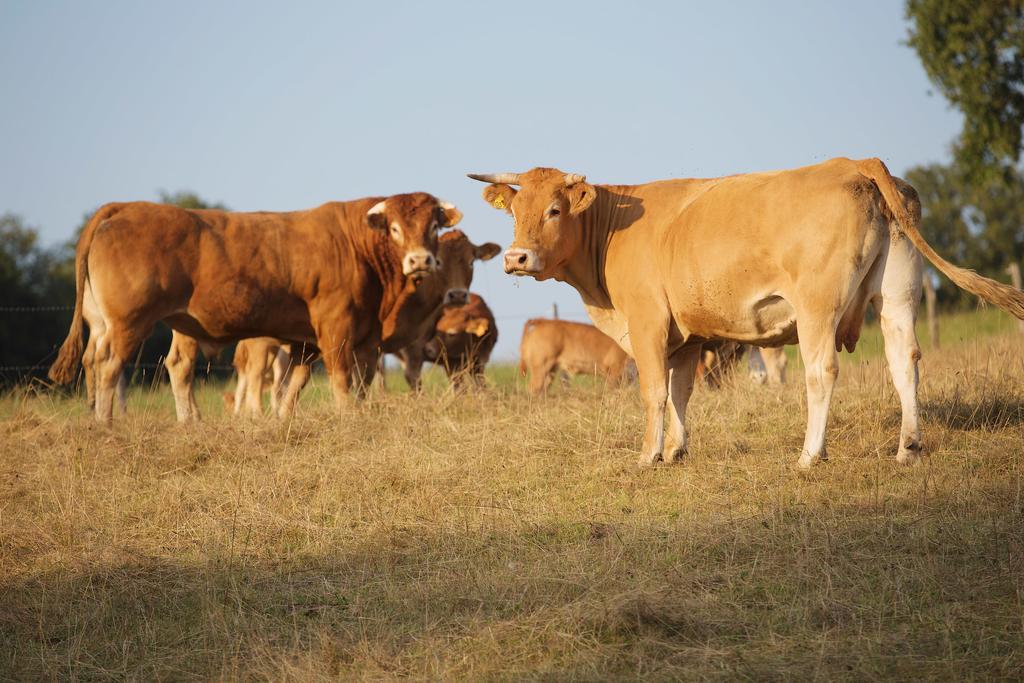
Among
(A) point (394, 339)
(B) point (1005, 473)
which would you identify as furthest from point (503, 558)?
(A) point (394, 339)

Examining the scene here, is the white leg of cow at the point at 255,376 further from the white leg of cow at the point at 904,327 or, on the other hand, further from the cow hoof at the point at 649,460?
the white leg of cow at the point at 904,327

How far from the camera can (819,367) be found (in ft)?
26.0

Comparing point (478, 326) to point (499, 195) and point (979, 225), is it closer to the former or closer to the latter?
point (499, 195)

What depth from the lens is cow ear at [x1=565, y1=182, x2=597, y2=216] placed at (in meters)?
9.41

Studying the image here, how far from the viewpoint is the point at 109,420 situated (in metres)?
11.4

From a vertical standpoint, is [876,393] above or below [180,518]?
above

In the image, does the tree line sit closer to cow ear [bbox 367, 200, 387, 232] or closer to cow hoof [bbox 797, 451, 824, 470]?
cow hoof [bbox 797, 451, 824, 470]

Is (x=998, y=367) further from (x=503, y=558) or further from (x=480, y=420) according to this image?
(x=503, y=558)

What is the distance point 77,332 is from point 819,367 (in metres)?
7.75

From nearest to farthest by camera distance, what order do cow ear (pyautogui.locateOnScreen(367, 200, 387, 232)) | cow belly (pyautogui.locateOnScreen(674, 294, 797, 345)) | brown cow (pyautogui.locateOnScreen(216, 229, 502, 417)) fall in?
cow belly (pyautogui.locateOnScreen(674, 294, 797, 345)) → cow ear (pyautogui.locateOnScreen(367, 200, 387, 232)) → brown cow (pyautogui.locateOnScreen(216, 229, 502, 417))

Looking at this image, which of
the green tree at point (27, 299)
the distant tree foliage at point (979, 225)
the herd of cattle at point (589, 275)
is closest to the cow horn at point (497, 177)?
the herd of cattle at point (589, 275)

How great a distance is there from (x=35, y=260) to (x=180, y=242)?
3260cm

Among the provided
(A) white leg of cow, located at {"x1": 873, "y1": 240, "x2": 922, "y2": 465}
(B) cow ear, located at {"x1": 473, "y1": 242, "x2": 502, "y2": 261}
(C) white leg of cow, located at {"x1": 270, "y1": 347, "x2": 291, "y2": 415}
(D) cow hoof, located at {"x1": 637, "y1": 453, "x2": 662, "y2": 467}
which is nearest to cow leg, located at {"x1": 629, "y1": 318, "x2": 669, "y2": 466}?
(D) cow hoof, located at {"x1": 637, "y1": 453, "x2": 662, "y2": 467}

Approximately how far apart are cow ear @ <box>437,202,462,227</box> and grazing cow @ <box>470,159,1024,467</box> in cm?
489
